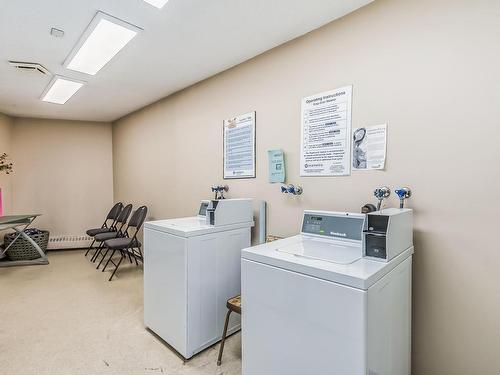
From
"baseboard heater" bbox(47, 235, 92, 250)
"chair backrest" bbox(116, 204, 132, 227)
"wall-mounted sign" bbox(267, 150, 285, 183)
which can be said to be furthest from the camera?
"baseboard heater" bbox(47, 235, 92, 250)

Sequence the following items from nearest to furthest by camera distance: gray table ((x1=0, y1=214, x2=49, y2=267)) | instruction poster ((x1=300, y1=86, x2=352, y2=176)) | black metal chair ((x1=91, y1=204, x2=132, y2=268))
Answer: instruction poster ((x1=300, y1=86, x2=352, y2=176)) → gray table ((x1=0, y1=214, x2=49, y2=267)) → black metal chair ((x1=91, y1=204, x2=132, y2=268))

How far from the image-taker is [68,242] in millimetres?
5105

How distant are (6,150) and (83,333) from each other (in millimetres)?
4048

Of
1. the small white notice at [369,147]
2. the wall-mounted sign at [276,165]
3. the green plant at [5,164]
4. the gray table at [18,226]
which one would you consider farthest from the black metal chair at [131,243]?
the small white notice at [369,147]

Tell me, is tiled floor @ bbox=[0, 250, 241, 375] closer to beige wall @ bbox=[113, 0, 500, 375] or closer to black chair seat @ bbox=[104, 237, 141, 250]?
black chair seat @ bbox=[104, 237, 141, 250]

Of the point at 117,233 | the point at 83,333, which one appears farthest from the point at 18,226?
the point at 83,333

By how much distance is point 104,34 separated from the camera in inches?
84.1

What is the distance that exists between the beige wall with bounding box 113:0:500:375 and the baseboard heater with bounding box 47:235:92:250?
4670 millimetres

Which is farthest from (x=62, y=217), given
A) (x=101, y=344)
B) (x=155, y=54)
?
(x=155, y=54)

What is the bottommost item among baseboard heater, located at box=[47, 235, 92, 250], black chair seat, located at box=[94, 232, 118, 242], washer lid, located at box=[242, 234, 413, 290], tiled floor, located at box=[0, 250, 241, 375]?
tiled floor, located at box=[0, 250, 241, 375]

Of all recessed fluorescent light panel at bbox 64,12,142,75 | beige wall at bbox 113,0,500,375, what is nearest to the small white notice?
beige wall at bbox 113,0,500,375

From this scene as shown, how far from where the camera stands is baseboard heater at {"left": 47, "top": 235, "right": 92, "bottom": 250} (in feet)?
16.5

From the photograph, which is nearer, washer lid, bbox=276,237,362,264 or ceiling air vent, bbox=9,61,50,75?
washer lid, bbox=276,237,362,264

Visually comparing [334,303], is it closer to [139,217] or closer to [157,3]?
[157,3]
